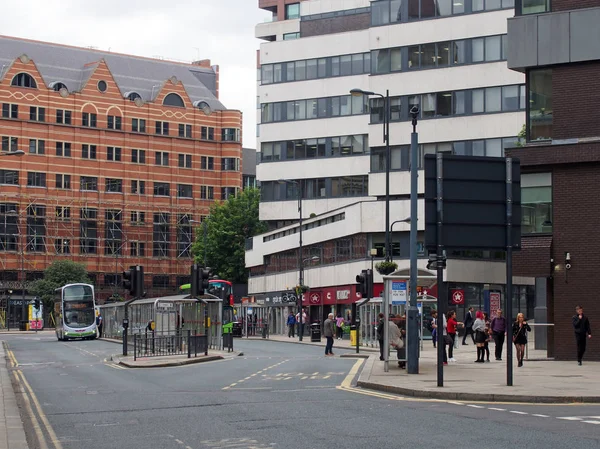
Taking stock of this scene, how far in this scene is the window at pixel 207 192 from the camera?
129 metres

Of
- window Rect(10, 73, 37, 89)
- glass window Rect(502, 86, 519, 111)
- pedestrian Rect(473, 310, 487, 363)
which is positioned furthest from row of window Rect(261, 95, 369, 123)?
pedestrian Rect(473, 310, 487, 363)

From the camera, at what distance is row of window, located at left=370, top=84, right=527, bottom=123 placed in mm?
67375

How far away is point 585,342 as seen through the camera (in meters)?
30.0

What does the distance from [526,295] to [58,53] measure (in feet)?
240

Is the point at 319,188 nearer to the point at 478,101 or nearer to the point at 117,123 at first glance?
the point at 478,101

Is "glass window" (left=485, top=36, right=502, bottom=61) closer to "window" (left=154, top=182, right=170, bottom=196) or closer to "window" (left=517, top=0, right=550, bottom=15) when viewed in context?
"window" (left=517, top=0, right=550, bottom=15)

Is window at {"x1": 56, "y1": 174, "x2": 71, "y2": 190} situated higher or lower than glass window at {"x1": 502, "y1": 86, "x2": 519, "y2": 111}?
lower

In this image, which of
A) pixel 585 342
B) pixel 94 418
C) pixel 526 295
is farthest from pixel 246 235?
pixel 94 418

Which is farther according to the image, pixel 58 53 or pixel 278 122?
pixel 58 53

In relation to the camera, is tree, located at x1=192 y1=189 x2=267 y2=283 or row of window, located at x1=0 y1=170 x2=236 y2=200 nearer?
tree, located at x1=192 y1=189 x2=267 y2=283

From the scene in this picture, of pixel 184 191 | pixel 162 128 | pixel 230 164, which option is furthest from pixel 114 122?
pixel 230 164

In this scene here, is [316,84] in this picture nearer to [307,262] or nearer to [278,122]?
[278,122]

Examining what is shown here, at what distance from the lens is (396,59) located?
7144 cm

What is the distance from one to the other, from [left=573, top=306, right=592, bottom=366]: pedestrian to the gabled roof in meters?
96.8
